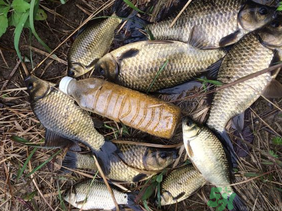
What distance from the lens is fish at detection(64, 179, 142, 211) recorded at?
2.78 meters

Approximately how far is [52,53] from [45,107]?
0.54 m

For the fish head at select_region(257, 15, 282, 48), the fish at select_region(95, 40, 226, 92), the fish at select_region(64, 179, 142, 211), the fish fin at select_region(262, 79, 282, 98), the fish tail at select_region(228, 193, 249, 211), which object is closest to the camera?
the fish head at select_region(257, 15, 282, 48)

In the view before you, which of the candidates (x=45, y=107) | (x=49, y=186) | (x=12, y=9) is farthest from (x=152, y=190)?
(x=12, y=9)

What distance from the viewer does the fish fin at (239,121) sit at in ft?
8.01

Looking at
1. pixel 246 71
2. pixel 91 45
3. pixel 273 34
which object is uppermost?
pixel 273 34

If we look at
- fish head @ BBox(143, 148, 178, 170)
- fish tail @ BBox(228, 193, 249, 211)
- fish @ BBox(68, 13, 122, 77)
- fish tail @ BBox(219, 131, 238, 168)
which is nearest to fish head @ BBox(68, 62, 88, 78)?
fish @ BBox(68, 13, 122, 77)

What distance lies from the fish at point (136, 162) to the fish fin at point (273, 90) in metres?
0.95

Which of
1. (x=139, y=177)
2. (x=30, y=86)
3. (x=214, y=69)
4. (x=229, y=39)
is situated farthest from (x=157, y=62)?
(x=30, y=86)

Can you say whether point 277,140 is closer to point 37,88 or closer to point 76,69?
point 76,69

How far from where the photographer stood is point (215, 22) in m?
2.32

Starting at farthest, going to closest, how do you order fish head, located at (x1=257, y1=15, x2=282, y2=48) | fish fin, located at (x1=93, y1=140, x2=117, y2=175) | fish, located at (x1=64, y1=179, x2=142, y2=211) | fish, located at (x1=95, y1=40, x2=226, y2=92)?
fish, located at (x1=64, y1=179, x2=142, y2=211)
fish fin, located at (x1=93, y1=140, x2=117, y2=175)
fish, located at (x1=95, y1=40, x2=226, y2=92)
fish head, located at (x1=257, y1=15, x2=282, y2=48)

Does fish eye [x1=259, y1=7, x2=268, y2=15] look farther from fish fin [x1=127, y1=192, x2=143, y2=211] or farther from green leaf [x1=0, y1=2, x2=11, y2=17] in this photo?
green leaf [x1=0, y1=2, x2=11, y2=17]

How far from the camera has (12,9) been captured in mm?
2506

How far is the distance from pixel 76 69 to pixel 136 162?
41.6 inches
